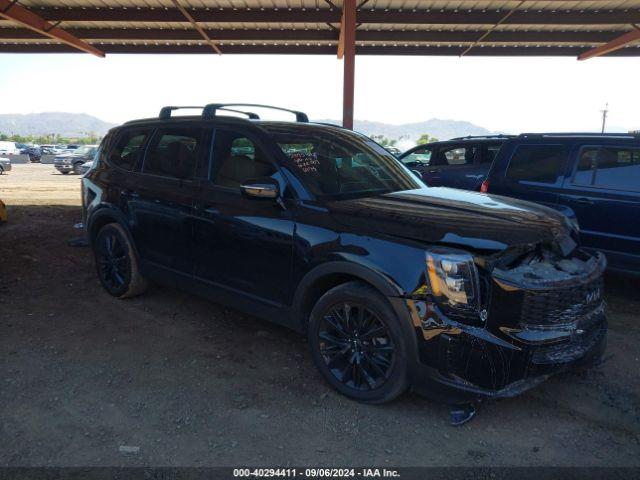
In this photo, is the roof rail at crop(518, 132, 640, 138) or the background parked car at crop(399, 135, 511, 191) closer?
the roof rail at crop(518, 132, 640, 138)

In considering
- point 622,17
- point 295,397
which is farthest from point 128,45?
point 295,397

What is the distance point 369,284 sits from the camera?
9.69ft

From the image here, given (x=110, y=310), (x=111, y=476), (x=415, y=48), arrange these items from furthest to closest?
(x=415, y=48)
(x=110, y=310)
(x=111, y=476)

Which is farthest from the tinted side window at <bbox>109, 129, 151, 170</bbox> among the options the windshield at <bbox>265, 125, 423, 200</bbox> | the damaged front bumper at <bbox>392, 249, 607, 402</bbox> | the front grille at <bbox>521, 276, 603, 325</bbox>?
the front grille at <bbox>521, 276, 603, 325</bbox>

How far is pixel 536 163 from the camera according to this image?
5.54 m

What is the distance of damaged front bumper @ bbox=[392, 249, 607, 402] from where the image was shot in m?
2.60

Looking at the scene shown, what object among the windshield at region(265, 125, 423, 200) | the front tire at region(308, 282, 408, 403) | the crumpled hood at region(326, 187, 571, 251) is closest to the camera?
the crumpled hood at region(326, 187, 571, 251)

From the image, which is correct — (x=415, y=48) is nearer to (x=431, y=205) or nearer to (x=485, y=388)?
(x=431, y=205)

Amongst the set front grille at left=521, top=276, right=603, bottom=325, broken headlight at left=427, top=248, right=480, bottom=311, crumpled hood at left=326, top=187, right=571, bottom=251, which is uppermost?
crumpled hood at left=326, top=187, right=571, bottom=251

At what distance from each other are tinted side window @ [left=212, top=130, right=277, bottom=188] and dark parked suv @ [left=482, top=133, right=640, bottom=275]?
3.27 m

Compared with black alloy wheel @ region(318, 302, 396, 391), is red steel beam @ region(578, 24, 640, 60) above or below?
above

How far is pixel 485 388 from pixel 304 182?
1762mm

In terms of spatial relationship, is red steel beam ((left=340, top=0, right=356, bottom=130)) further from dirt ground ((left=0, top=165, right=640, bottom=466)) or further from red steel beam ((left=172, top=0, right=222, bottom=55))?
dirt ground ((left=0, top=165, right=640, bottom=466))

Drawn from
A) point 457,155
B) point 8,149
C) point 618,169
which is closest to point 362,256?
point 618,169
